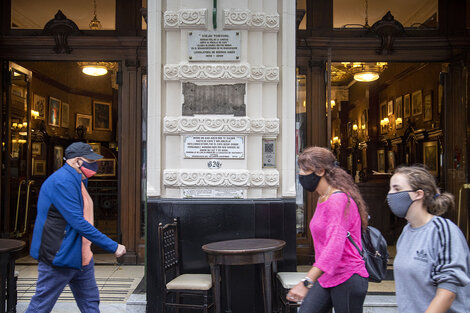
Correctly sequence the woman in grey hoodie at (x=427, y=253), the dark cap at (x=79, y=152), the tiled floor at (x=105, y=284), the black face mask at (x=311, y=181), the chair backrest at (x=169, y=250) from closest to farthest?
the woman in grey hoodie at (x=427, y=253)
the black face mask at (x=311, y=181)
the dark cap at (x=79, y=152)
the chair backrest at (x=169, y=250)
the tiled floor at (x=105, y=284)

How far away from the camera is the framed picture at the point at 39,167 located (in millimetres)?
11906

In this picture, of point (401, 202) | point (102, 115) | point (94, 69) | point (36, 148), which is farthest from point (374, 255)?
point (102, 115)

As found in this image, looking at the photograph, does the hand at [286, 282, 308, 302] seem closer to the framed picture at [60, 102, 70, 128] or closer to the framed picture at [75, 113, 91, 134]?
the framed picture at [60, 102, 70, 128]

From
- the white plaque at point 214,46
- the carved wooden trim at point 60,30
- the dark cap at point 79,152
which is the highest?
the carved wooden trim at point 60,30

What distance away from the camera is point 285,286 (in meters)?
4.44

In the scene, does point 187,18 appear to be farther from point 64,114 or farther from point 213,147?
point 64,114

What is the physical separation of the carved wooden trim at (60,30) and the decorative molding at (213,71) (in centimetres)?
305

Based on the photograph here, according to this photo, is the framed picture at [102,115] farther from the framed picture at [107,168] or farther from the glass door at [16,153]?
the glass door at [16,153]

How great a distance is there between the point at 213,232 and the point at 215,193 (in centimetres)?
41

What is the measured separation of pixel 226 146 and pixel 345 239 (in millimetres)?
2159

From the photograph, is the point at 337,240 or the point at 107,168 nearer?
the point at 337,240

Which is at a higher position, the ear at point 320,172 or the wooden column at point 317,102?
the wooden column at point 317,102

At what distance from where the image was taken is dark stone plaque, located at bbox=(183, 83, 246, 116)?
5004mm

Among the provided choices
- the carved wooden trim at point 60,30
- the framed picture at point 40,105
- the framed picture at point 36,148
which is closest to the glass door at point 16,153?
the carved wooden trim at point 60,30
